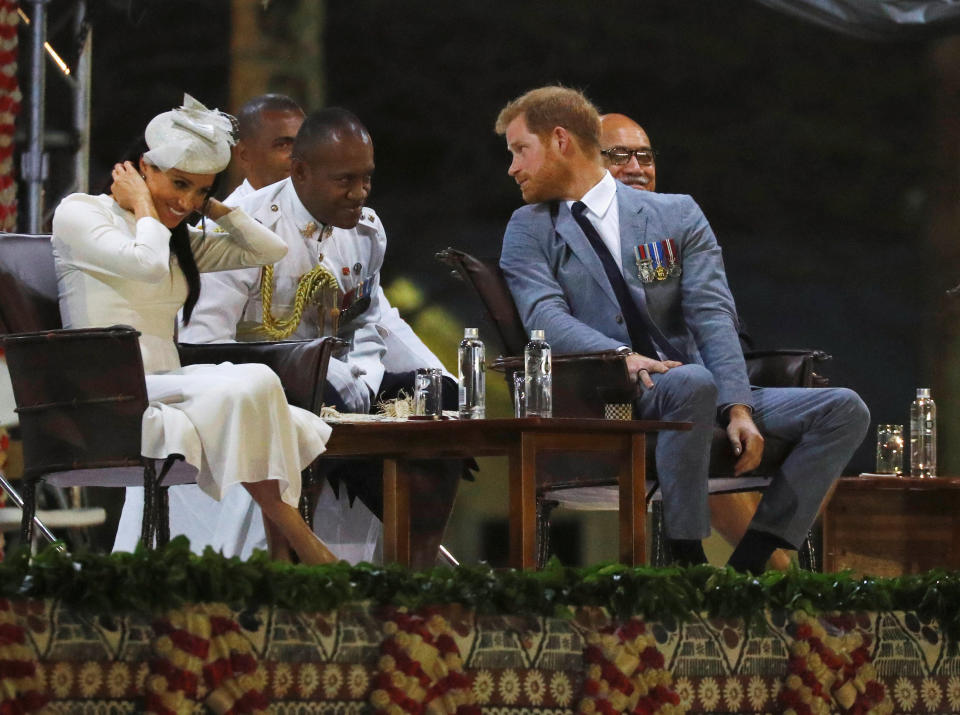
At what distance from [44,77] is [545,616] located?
3.34 metres

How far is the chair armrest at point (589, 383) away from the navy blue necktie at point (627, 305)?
315 mm

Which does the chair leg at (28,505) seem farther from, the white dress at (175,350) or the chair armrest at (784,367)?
the chair armrest at (784,367)

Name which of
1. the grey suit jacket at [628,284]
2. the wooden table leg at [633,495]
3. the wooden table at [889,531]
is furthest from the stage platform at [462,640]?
the wooden table at [889,531]

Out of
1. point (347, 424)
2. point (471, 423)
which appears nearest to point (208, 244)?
point (347, 424)

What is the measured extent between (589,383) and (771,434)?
51 centimetres

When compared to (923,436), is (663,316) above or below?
above

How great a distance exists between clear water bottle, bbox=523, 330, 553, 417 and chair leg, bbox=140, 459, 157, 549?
3.01 ft

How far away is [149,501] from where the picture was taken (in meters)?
3.15

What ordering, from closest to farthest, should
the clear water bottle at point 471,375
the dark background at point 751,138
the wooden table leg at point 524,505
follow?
1. the wooden table leg at point 524,505
2. the clear water bottle at point 471,375
3. the dark background at point 751,138

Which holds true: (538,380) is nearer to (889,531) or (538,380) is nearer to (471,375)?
(471,375)

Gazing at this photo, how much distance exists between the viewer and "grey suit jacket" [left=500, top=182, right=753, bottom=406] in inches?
150

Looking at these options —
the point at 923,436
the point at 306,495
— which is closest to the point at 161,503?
the point at 306,495

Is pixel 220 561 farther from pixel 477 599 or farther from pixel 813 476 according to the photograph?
pixel 813 476

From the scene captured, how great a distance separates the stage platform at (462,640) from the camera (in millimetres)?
2182
